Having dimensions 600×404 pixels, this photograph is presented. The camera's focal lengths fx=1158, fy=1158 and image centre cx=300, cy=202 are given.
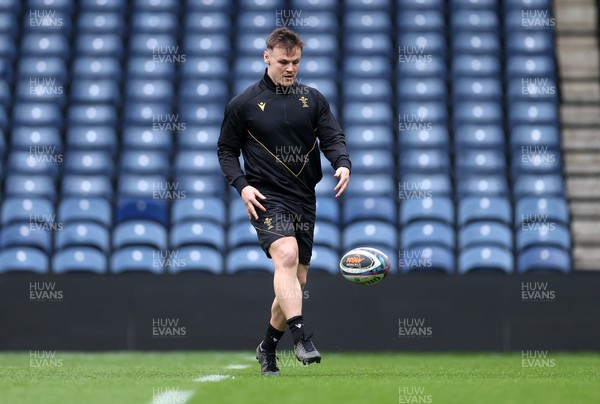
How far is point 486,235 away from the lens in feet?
38.6

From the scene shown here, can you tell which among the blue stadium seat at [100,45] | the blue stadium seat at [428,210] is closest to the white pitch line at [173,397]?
the blue stadium seat at [428,210]

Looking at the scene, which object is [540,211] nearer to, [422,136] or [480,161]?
[480,161]

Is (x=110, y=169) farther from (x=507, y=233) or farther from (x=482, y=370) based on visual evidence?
(x=482, y=370)

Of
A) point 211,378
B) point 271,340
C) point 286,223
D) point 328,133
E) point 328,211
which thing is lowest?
point 211,378

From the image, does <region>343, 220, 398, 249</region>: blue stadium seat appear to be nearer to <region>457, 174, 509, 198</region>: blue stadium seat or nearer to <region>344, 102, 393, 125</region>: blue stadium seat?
<region>457, 174, 509, 198</region>: blue stadium seat

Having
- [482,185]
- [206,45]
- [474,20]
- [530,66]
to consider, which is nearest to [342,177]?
[482,185]

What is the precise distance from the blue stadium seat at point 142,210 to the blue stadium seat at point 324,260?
5.66 feet

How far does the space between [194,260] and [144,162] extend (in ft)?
5.75

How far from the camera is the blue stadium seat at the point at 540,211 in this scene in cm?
1201

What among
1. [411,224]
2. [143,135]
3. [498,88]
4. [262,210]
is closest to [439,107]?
[498,88]

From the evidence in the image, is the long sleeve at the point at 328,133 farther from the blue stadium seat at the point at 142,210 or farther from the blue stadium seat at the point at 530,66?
the blue stadium seat at the point at 530,66

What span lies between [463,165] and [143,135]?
11.9 feet

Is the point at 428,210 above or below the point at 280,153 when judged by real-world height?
below

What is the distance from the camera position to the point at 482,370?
7.70 meters
